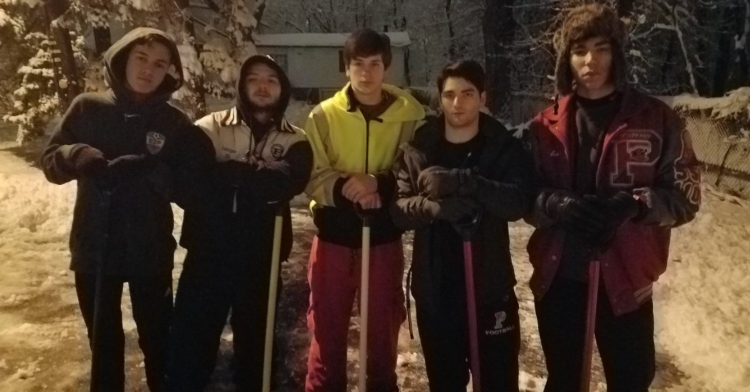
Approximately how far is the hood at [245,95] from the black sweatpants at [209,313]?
82 centimetres

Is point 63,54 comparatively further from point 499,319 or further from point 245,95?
point 499,319

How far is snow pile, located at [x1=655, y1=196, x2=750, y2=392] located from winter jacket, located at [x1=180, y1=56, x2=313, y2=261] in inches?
118

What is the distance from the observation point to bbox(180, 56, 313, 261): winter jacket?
330cm

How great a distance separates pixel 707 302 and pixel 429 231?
390 centimetres

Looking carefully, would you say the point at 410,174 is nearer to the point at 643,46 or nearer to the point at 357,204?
the point at 357,204

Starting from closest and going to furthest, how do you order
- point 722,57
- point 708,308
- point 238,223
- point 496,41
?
point 238,223 → point 708,308 → point 496,41 → point 722,57

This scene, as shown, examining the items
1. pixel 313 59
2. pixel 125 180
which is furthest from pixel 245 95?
pixel 313 59

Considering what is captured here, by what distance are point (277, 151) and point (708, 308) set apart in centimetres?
437

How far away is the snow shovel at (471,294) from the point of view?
3021mm

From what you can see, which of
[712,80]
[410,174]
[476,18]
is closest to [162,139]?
[410,174]

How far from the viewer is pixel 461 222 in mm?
3021

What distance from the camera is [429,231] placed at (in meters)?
3.18

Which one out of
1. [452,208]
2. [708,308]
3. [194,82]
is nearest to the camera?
[452,208]

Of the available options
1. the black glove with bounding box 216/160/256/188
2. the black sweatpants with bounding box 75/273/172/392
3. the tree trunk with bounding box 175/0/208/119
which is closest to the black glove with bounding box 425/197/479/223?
A: the black glove with bounding box 216/160/256/188
